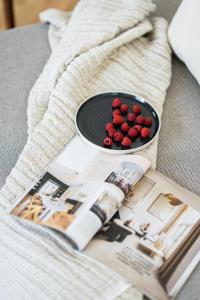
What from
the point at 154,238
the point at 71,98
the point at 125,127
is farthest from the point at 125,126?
the point at 154,238

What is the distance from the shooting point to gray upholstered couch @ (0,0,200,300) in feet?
2.79

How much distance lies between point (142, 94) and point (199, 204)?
0.31 metres

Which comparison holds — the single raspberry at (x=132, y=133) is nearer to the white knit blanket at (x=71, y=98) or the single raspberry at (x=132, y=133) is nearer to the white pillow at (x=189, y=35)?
the white knit blanket at (x=71, y=98)

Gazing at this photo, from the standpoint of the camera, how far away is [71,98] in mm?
913

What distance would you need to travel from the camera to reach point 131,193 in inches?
31.2

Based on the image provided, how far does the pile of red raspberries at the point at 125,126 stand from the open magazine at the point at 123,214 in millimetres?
36

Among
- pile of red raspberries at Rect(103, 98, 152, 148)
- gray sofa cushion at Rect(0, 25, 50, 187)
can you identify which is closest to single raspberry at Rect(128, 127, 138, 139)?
pile of red raspberries at Rect(103, 98, 152, 148)

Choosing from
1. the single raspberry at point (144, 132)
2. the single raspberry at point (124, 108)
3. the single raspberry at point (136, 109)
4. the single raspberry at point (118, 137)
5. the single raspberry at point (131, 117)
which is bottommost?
the single raspberry at point (118, 137)

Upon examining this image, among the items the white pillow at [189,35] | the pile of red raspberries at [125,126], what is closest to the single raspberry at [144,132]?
the pile of red raspberries at [125,126]

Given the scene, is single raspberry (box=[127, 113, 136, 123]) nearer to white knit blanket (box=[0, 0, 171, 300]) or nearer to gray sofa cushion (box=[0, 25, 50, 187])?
white knit blanket (box=[0, 0, 171, 300])

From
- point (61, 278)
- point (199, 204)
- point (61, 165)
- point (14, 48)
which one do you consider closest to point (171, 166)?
point (199, 204)

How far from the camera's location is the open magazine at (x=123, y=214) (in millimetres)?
693

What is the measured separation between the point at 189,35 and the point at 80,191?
1.54ft

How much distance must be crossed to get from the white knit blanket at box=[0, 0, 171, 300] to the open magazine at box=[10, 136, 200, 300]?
3cm
